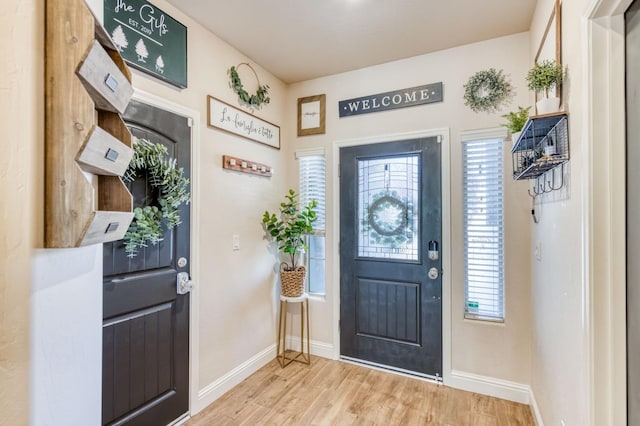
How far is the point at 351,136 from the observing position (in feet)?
9.72

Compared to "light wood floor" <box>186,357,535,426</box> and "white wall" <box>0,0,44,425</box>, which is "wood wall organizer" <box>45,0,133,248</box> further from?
"light wood floor" <box>186,357,535,426</box>

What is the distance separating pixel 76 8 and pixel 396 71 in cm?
246

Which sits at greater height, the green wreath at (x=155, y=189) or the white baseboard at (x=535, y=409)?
the green wreath at (x=155, y=189)

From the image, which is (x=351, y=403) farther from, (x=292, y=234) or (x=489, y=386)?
(x=292, y=234)

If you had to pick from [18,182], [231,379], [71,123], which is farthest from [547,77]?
[231,379]

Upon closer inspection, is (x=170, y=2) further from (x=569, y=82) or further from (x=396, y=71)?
(x=569, y=82)

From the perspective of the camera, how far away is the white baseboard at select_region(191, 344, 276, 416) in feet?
7.31

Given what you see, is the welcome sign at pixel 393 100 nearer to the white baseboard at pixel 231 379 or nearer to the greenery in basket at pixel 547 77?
the greenery in basket at pixel 547 77

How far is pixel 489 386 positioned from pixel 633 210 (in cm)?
197

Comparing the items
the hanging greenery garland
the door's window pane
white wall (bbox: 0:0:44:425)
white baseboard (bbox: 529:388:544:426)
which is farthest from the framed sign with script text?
white baseboard (bbox: 529:388:544:426)

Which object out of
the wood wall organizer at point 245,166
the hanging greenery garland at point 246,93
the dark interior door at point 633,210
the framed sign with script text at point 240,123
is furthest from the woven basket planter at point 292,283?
the dark interior door at point 633,210

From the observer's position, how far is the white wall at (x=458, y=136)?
7.65 ft

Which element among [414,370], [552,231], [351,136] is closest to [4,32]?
[552,231]

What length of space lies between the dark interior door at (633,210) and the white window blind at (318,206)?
2.29m
